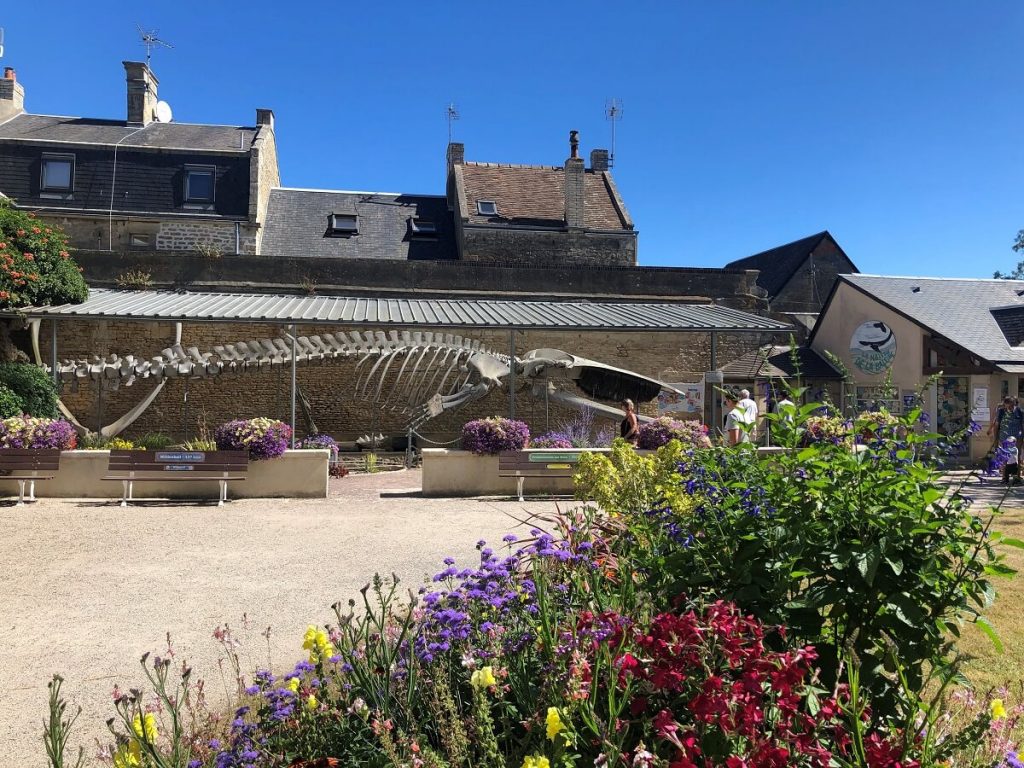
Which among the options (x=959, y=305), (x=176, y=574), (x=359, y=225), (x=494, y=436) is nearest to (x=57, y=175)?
(x=359, y=225)

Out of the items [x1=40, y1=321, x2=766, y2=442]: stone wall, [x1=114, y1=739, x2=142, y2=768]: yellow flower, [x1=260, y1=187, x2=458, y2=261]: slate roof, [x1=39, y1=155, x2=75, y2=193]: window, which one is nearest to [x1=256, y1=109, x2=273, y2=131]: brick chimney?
[x1=260, y1=187, x2=458, y2=261]: slate roof

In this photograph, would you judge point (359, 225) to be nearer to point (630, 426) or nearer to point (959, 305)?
point (630, 426)

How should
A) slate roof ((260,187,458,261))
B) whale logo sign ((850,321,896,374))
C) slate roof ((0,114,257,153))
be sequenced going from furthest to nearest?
slate roof ((0,114,257,153))
slate roof ((260,187,458,261))
whale logo sign ((850,321,896,374))

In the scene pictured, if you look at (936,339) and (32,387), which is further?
(936,339)

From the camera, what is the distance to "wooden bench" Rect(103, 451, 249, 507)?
9.51m

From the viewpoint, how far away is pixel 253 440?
966cm

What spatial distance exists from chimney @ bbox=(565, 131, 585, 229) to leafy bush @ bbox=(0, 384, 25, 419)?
17366 mm

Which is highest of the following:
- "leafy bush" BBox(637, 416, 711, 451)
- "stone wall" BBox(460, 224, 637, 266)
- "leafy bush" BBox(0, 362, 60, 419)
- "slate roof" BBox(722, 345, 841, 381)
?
"stone wall" BBox(460, 224, 637, 266)

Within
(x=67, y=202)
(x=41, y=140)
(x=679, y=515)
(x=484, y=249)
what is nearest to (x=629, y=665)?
(x=679, y=515)

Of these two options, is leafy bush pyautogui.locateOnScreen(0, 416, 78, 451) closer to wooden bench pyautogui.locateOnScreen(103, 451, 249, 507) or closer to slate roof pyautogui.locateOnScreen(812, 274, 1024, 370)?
wooden bench pyautogui.locateOnScreen(103, 451, 249, 507)

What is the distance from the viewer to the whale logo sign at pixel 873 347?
17703 mm

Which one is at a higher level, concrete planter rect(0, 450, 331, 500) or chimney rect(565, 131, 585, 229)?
chimney rect(565, 131, 585, 229)

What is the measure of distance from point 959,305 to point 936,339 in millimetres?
2824

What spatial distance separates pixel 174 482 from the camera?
9.80 meters
